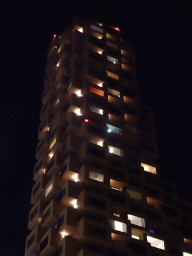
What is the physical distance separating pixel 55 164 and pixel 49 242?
10.2m

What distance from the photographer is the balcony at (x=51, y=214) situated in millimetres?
47719

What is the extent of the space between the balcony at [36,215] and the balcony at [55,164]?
363 cm

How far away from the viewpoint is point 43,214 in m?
50.2

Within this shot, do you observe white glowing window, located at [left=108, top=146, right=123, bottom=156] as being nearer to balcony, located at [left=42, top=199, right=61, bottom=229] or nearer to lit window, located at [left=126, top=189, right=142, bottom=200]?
lit window, located at [left=126, top=189, right=142, bottom=200]

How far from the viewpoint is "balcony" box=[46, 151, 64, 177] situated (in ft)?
174

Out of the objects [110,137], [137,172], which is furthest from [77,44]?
[137,172]

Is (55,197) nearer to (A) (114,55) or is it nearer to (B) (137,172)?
(B) (137,172)

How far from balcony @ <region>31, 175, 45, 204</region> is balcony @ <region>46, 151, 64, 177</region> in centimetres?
119

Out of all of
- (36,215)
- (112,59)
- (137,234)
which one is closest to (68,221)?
(36,215)

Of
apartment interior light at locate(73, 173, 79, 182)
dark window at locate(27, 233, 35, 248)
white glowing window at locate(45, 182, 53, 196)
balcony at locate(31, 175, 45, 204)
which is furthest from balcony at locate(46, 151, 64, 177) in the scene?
dark window at locate(27, 233, 35, 248)

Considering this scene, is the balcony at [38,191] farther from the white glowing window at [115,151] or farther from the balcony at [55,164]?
the white glowing window at [115,151]

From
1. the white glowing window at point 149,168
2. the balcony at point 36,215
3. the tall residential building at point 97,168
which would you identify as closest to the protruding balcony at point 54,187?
the tall residential building at point 97,168

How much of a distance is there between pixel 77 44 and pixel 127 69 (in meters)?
8.28

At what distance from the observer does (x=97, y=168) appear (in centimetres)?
5147
